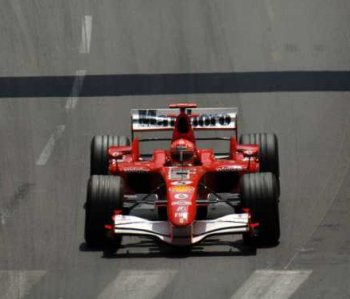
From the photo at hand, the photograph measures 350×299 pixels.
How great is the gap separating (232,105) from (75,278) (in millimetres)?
11387

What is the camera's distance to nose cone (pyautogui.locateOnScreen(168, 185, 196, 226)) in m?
27.6

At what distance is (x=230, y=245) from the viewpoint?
93.1 feet

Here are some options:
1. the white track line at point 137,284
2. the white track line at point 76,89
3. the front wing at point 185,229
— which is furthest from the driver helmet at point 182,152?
the white track line at point 76,89

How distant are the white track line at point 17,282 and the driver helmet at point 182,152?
376 centimetres

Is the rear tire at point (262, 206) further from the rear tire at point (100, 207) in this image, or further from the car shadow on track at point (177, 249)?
the rear tire at point (100, 207)

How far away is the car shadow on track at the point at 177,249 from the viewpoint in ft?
91.6

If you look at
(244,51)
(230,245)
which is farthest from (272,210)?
(244,51)

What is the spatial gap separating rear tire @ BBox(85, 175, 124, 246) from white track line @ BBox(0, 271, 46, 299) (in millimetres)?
1424

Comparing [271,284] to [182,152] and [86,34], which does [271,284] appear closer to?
[182,152]

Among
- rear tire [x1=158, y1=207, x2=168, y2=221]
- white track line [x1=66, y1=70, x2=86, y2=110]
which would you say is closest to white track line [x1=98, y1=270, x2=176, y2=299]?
rear tire [x1=158, y1=207, x2=168, y2=221]

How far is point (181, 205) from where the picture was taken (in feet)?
91.5

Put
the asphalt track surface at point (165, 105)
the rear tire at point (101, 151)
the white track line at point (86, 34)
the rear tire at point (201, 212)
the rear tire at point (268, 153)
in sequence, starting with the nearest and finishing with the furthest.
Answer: the asphalt track surface at point (165, 105) < the rear tire at point (201, 212) < the rear tire at point (268, 153) < the rear tire at point (101, 151) < the white track line at point (86, 34)

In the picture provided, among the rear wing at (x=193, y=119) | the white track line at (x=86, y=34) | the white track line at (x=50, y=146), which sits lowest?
the white track line at (x=50, y=146)

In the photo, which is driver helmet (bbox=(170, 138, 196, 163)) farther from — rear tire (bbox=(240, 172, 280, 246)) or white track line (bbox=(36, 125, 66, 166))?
white track line (bbox=(36, 125, 66, 166))
